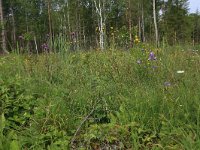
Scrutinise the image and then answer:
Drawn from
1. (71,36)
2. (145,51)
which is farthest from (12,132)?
(71,36)

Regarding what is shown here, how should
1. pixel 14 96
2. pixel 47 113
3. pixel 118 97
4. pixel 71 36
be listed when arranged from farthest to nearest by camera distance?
1. pixel 71 36
2. pixel 14 96
3. pixel 118 97
4. pixel 47 113

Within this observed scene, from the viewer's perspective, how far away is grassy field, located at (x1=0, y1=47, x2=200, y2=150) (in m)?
2.30

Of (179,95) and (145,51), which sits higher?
(145,51)

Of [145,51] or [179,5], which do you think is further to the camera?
[179,5]

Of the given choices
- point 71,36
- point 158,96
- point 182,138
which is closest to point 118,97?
point 158,96

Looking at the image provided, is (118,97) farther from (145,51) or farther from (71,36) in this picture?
(71,36)

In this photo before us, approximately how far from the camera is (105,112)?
2783mm

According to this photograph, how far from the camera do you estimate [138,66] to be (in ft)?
12.7

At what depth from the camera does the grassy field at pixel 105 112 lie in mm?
2305

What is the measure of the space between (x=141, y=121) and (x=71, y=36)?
9.92 ft

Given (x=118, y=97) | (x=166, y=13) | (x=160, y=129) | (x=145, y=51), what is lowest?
(x=160, y=129)

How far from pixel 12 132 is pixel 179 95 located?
1.40 metres

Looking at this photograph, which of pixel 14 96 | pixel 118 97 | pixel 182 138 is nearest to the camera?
pixel 182 138

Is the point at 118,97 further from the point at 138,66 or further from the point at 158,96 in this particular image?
the point at 138,66
